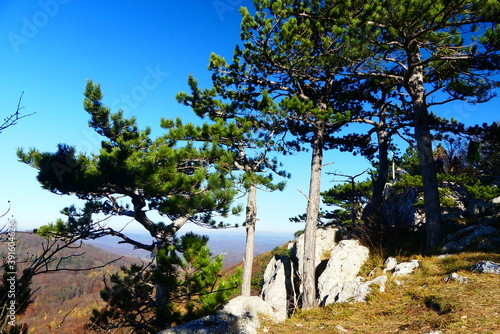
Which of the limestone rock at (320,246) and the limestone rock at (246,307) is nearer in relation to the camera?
Result: the limestone rock at (246,307)

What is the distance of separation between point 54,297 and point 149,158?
8298 cm

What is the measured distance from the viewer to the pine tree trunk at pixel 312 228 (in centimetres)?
911

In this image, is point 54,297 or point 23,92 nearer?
point 23,92

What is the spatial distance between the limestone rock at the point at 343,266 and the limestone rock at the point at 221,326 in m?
4.55

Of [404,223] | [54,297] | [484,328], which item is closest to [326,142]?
[404,223]

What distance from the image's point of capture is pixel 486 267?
19.9 feet

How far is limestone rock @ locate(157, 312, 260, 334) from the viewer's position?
14.2 ft

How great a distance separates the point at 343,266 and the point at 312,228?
1565 millimetres

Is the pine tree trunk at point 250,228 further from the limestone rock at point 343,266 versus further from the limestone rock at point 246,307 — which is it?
the limestone rock at point 246,307

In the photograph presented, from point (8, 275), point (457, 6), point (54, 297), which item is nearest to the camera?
point (8, 275)

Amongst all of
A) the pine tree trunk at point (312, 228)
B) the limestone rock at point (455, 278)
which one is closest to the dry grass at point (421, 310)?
the limestone rock at point (455, 278)

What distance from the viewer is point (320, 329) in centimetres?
501

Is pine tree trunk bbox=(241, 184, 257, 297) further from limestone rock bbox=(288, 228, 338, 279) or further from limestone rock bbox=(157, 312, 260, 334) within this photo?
limestone rock bbox=(157, 312, 260, 334)

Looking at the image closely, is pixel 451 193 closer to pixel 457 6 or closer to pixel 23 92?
pixel 457 6
